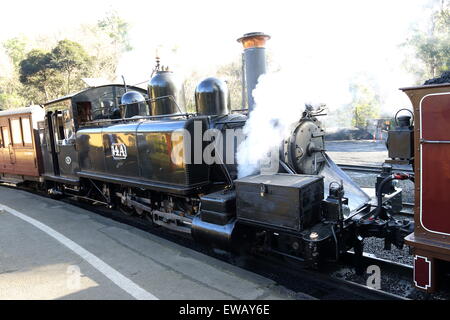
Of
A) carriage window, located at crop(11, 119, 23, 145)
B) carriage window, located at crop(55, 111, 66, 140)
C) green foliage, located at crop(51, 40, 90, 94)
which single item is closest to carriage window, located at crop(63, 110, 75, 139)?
carriage window, located at crop(55, 111, 66, 140)

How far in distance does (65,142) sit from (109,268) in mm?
4782

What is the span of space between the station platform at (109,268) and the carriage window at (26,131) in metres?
4.26

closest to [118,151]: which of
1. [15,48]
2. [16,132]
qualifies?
[16,132]

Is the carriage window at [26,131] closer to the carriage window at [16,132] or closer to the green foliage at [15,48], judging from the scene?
the carriage window at [16,132]

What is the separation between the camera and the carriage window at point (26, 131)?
9.94 m

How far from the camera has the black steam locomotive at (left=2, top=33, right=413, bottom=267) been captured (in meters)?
3.82

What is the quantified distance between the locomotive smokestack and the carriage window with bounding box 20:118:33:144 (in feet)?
25.5

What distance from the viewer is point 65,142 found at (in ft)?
27.0

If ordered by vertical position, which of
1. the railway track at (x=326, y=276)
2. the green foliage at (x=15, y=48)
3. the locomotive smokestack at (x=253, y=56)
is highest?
the green foliage at (x=15, y=48)

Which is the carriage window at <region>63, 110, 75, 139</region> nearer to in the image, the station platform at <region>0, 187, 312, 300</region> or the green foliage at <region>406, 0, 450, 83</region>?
the station platform at <region>0, 187, 312, 300</region>

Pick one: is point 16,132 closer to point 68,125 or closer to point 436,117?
point 68,125

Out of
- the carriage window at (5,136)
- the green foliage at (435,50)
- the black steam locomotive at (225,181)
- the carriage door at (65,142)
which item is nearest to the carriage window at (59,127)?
the carriage door at (65,142)

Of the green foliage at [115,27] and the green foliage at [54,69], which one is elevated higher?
the green foliage at [115,27]
